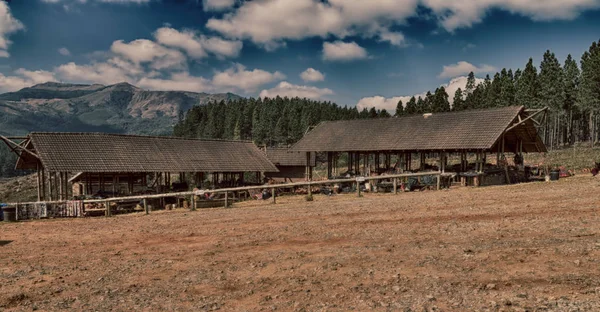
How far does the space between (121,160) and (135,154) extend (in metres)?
1.54

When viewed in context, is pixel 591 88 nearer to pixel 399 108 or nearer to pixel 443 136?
pixel 399 108

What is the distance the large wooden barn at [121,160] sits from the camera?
28.0 metres

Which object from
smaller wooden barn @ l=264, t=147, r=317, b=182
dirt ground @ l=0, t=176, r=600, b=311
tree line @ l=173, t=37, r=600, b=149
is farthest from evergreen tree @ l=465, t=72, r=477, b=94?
dirt ground @ l=0, t=176, r=600, b=311

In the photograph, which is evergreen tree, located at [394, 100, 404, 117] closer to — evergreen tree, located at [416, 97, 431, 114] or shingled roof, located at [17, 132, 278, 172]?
evergreen tree, located at [416, 97, 431, 114]

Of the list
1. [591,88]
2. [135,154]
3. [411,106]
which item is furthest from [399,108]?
[135,154]

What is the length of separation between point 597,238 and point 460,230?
10.4 feet

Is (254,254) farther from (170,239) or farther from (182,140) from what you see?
(182,140)

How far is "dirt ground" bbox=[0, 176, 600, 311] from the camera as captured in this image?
22.8 feet

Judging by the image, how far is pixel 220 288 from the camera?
818 centimetres

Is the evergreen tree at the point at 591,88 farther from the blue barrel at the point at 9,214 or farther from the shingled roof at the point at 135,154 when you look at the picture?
the blue barrel at the point at 9,214

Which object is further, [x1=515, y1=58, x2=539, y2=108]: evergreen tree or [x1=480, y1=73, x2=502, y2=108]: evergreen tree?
[x1=480, y1=73, x2=502, y2=108]: evergreen tree

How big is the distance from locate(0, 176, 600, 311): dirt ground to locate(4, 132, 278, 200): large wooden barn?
1298cm

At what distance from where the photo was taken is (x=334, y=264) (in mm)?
9195

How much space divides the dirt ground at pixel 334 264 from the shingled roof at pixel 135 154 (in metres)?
13.0
